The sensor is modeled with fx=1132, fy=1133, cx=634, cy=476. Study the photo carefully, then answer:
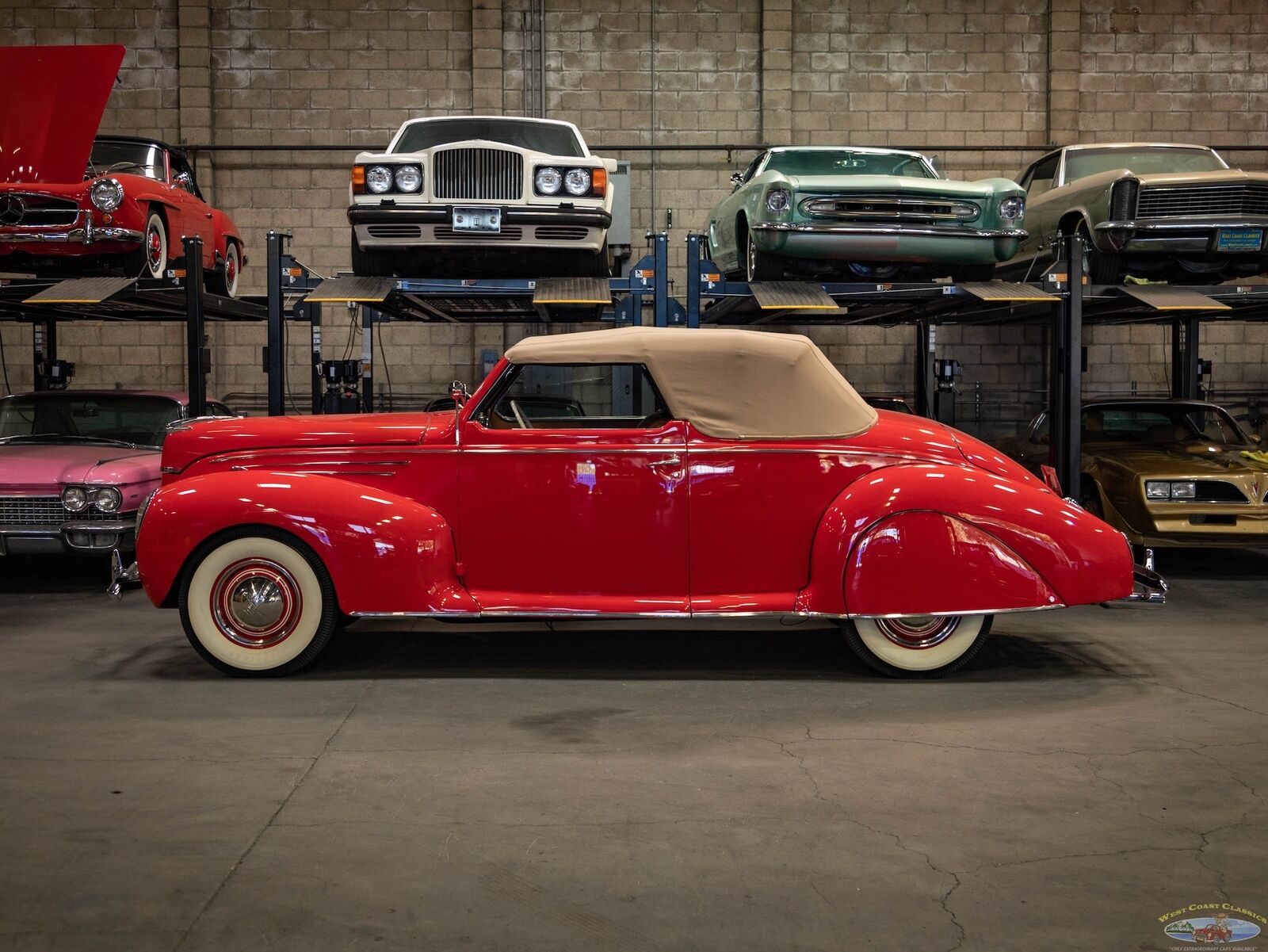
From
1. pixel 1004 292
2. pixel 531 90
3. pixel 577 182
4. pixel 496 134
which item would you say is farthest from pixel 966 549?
pixel 531 90

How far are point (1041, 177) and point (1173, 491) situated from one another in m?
4.25

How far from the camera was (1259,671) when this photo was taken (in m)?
5.64

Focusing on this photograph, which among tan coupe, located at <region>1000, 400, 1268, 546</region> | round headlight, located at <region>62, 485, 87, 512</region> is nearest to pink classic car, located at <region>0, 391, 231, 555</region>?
round headlight, located at <region>62, 485, 87, 512</region>

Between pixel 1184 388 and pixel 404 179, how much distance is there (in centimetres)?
873

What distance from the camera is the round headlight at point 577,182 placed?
8.80 meters

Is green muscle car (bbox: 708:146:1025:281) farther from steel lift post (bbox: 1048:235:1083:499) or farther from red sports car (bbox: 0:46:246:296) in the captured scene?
red sports car (bbox: 0:46:246:296)

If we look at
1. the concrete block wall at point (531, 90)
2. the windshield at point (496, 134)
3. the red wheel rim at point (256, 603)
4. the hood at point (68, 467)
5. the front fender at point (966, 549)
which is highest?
the concrete block wall at point (531, 90)

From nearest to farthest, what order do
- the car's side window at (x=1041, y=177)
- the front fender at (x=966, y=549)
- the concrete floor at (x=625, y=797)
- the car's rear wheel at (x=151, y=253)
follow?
the concrete floor at (x=625, y=797) → the front fender at (x=966, y=549) → the car's rear wheel at (x=151, y=253) → the car's side window at (x=1041, y=177)

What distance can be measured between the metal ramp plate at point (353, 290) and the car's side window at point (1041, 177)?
641cm

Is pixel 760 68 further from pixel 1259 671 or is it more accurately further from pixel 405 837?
pixel 405 837

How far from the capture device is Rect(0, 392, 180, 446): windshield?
8711 mm

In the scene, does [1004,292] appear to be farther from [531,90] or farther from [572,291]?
[531,90]

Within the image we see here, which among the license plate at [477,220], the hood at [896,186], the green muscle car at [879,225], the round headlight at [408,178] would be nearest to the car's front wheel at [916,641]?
the green muscle car at [879,225]

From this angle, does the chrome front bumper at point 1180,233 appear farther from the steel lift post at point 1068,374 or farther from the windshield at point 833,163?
the windshield at point 833,163
